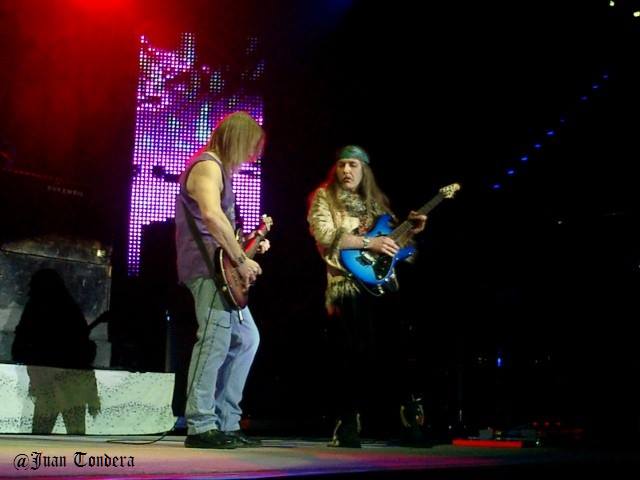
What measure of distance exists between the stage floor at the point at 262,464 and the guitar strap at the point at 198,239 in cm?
87

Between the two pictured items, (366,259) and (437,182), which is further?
(437,182)

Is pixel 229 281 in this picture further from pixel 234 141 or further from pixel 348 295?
pixel 348 295

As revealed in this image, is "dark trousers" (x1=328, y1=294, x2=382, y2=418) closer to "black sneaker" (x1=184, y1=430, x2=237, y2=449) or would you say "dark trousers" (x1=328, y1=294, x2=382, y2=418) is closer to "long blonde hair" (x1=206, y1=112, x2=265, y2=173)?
"black sneaker" (x1=184, y1=430, x2=237, y2=449)

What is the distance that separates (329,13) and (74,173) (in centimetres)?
328

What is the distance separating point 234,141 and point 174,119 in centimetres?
388

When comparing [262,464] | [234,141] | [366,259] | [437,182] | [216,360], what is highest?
[437,182]

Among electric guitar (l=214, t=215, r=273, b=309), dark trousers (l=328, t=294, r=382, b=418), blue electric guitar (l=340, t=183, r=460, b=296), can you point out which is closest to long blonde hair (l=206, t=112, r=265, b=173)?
electric guitar (l=214, t=215, r=273, b=309)

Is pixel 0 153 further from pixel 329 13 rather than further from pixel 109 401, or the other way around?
pixel 329 13

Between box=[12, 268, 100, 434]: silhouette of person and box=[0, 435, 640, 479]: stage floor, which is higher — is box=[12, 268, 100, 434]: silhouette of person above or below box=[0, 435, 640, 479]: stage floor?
above

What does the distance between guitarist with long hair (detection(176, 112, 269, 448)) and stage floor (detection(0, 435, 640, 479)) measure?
0.29 m

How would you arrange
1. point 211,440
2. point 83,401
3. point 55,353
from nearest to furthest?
point 211,440
point 83,401
point 55,353

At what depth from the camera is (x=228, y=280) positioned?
3.72 meters

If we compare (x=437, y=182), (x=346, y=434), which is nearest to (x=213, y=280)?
(x=346, y=434)

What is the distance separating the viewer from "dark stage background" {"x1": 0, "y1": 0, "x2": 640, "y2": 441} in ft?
16.5
